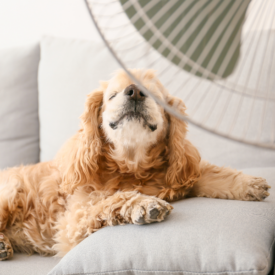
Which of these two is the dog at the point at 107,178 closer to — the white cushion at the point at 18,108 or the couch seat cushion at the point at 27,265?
the couch seat cushion at the point at 27,265

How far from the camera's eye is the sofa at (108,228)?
0.89 m

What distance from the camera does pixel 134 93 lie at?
1.29 metres

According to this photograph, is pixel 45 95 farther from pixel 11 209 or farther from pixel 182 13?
pixel 182 13

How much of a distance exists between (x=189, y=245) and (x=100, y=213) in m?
0.45

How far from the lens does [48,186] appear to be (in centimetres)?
160

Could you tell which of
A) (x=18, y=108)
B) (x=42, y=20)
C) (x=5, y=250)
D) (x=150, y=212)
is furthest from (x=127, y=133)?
(x=42, y=20)

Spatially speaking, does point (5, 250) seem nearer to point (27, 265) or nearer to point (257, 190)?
point (27, 265)

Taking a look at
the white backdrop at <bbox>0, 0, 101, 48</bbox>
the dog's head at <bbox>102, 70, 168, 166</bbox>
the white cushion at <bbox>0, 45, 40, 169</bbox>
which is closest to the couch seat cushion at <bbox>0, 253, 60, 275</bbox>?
the dog's head at <bbox>102, 70, 168, 166</bbox>

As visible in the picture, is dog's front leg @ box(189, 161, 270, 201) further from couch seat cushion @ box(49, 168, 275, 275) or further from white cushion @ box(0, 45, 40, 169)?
white cushion @ box(0, 45, 40, 169)

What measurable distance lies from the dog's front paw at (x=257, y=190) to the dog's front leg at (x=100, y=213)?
1.16 feet

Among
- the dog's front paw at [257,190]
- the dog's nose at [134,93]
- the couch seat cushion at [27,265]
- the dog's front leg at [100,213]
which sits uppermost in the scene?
the dog's nose at [134,93]

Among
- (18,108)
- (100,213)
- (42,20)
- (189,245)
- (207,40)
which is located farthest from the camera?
(42,20)

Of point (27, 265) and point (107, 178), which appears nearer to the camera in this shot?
point (27, 265)

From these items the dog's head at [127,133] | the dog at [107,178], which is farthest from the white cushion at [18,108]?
the dog's head at [127,133]
